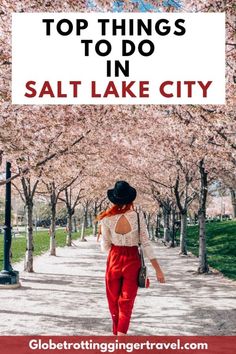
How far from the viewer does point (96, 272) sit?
21312 millimetres

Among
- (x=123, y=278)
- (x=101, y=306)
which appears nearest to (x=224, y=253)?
(x=101, y=306)

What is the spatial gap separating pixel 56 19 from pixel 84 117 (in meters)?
7.16

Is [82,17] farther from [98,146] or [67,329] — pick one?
[98,146]

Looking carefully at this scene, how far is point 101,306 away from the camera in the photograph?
12.7m

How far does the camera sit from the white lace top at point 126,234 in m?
7.36

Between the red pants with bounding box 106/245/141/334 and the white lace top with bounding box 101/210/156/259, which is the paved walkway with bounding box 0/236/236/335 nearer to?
the red pants with bounding box 106/245/141/334

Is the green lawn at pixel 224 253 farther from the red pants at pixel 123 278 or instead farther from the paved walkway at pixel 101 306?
the red pants at pixel 123 278

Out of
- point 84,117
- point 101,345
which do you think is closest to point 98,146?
point 84,117

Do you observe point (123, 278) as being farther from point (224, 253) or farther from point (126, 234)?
point (224, 253)

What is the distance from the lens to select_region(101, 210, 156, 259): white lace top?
24.2 feet

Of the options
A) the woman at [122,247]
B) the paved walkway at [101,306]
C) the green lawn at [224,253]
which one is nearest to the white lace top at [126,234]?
the woman at [122,247]

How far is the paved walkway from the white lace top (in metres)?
2.58

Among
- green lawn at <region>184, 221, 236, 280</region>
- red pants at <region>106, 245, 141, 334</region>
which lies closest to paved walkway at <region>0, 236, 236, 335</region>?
red pants at <region>106, 245, 141, 334</region>

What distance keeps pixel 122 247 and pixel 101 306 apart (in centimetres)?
560
